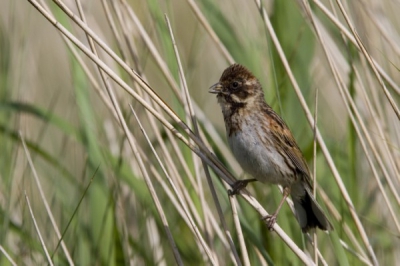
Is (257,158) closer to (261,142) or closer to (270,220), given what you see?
(261,142)

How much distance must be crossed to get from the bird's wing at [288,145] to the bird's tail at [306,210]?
0.30ft

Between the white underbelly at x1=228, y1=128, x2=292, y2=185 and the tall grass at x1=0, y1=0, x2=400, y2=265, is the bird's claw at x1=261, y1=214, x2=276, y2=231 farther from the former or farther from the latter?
the white underbelly at x1=228, y1=128, x2=292, y2=185

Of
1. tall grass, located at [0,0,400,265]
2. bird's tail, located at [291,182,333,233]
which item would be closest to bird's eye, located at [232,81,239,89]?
tall grass, located at [0,0,400,265]

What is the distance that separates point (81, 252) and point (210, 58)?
13.5ft

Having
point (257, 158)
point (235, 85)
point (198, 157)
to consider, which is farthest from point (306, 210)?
point (235, 85)

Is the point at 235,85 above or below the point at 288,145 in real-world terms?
above

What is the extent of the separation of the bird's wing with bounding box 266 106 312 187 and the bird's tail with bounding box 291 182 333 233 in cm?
9

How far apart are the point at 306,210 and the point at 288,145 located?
1.43 ft

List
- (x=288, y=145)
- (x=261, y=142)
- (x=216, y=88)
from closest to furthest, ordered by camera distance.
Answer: (x=216, y=88), (x=261, y=142), (x=288, y=145)

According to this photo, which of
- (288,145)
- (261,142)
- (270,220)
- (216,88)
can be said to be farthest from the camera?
(288,145)

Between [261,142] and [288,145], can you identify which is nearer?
[261,142]

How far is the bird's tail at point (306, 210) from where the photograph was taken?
4.13 meters

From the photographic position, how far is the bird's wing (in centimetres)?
452

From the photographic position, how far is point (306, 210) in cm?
434
